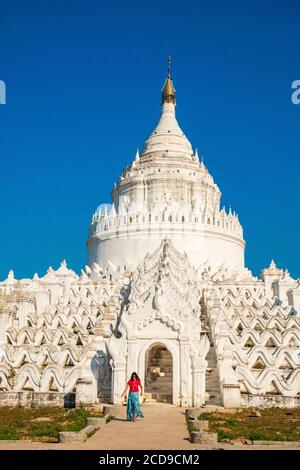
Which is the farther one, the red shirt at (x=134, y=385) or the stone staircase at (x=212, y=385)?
the stone staircase at (x=212, y=385)

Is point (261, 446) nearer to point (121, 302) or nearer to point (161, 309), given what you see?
point (161, 309)

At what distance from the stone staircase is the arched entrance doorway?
1146 mm

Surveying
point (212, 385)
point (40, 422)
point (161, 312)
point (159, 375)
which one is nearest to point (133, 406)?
point (40, 422)

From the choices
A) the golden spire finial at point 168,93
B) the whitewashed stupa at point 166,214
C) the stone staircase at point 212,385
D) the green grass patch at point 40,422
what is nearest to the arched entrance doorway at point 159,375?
the stone staircase at point 212,385

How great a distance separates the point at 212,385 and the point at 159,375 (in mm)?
2106

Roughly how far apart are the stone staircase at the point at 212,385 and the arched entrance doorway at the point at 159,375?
3.76 feet

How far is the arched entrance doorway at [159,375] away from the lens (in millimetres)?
17047

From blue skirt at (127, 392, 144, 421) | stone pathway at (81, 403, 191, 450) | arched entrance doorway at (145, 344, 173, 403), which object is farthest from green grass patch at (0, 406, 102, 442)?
arched entrance doorway at (145, 344, 173, 403)

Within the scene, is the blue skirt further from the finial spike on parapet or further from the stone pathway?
the finial spike on parapet

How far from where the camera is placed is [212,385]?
58.6ft

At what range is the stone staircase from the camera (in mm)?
17062

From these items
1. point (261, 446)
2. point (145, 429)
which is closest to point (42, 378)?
point (145, 429)

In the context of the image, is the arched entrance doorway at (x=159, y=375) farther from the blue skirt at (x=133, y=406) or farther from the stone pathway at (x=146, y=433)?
the blue skirt at (x=133, y=406)

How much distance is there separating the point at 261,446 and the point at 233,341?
39.1 ft
